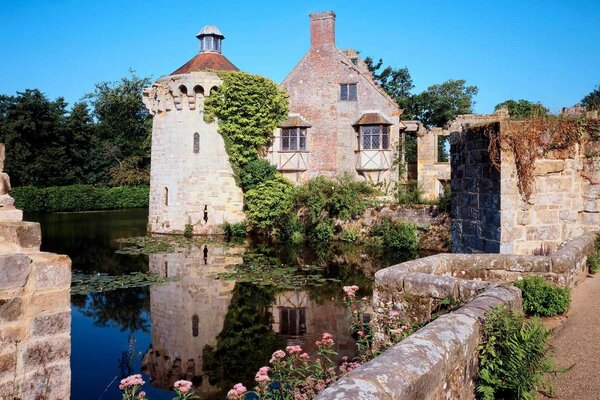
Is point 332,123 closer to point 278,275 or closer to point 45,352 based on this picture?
point 278,275

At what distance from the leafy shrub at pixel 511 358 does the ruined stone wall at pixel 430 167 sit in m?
24.5

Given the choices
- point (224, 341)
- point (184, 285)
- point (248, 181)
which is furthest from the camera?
point (248, 181)

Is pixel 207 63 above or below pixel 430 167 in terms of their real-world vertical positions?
above

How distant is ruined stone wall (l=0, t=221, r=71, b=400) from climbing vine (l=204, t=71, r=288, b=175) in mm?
21792

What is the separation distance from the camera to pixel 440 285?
18.7 ft

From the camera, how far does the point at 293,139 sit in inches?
1063

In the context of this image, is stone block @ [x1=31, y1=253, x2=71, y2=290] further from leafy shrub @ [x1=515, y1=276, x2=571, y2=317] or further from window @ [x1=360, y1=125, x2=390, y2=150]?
window @ [x1=360, y1=125, x2=390, y2=150]

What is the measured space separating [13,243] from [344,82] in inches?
976

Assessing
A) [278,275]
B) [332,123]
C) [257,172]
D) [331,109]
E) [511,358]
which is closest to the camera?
[511,358]

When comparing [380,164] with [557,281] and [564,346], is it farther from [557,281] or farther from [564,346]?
[564,346]

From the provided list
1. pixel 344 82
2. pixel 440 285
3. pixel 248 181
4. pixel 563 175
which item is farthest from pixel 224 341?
pixel 344 82

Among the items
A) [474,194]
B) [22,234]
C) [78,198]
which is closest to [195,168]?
[78,198]

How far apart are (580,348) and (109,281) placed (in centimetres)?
1304

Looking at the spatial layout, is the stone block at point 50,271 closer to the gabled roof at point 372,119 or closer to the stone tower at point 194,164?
the stone tower at point 194,164
